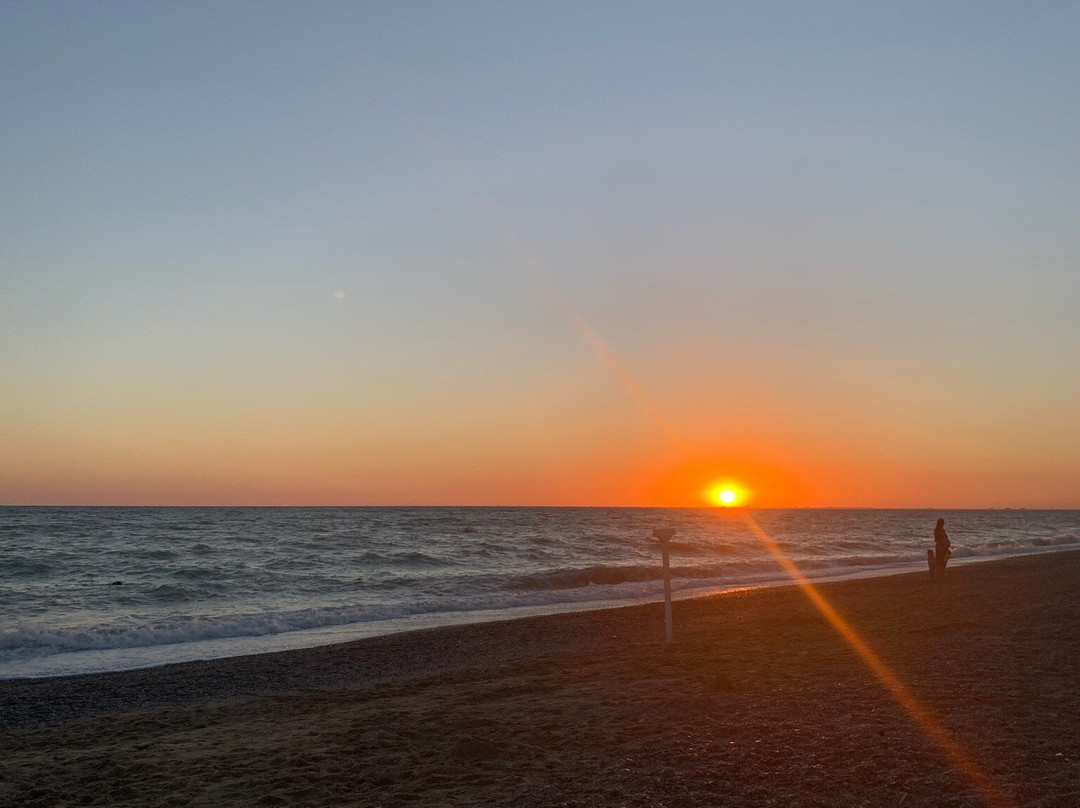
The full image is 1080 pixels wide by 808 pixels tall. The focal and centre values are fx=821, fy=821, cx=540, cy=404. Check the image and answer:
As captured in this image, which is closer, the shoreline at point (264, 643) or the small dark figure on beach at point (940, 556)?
the shoreline at point (264, 643)

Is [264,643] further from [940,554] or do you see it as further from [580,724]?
[940,554]

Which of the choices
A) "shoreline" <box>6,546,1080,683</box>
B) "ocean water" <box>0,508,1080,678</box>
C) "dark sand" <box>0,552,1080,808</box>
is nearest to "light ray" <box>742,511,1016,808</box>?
"dark sand" <box>0,552,1080,808</box>

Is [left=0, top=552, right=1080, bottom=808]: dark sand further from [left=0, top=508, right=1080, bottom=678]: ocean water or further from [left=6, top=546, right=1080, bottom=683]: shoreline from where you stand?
[left=0, top=508, right=1080, bottom=678]: ocean water

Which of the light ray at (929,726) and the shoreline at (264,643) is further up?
the light ray at (929,726)

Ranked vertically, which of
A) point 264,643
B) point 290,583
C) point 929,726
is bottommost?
point 290,583

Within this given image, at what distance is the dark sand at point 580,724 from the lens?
20.8 ft

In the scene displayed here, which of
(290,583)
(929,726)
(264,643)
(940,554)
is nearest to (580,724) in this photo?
(929,726)

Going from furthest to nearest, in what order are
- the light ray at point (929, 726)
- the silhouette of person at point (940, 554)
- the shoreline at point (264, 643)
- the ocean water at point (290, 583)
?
the silhouette of person at point (940, 554), the ocean water at point (290, 583), the shoreline at point (264, 643), the light ray at point (929, 726)

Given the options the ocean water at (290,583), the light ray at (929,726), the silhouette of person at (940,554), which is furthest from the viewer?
the silhouette of person at (940,554)

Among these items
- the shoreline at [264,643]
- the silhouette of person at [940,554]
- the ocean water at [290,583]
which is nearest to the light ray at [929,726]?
the shoreline at [264,643]

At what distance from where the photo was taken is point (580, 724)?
8344 millimetres

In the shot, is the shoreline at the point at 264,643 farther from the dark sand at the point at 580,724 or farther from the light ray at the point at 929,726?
the light ray at the point at 929,726

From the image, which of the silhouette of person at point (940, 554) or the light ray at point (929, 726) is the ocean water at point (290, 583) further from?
the light ray at point (929, 726)

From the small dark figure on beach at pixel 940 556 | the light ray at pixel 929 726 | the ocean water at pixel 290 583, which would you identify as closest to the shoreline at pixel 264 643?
the ocean water at pixel 290 583
